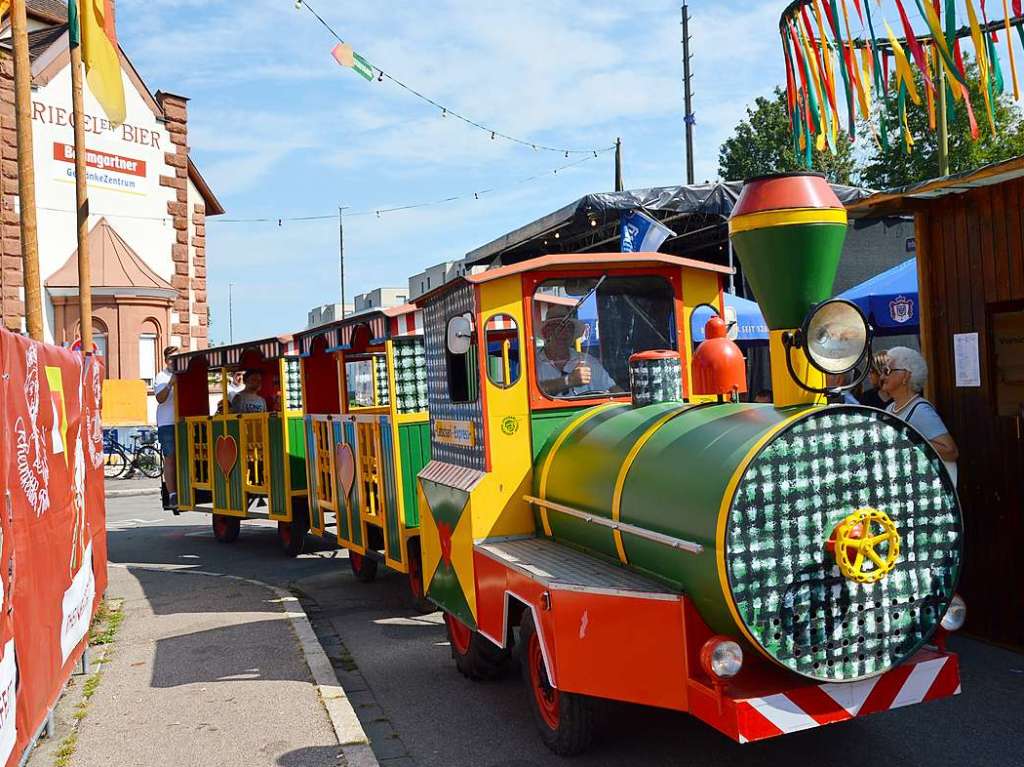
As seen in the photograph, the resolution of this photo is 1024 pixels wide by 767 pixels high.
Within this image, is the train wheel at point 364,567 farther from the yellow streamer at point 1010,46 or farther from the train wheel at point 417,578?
the yellow streamer at point 1010,46

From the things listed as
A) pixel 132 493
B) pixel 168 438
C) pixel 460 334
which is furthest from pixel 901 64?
pixel 132 493

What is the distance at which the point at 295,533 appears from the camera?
1110cm

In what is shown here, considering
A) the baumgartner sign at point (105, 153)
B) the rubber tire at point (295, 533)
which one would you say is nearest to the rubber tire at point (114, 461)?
the baumgartner sign at point (105, 153)

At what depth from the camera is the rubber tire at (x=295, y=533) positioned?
11000mm

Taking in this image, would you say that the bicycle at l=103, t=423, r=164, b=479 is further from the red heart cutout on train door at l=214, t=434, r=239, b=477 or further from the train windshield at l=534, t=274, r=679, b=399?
the train windshield at l=534, t=274, r=679, b=399

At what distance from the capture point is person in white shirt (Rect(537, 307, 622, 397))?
5.39m

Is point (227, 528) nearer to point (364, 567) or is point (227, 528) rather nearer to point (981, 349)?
point (364, 567)

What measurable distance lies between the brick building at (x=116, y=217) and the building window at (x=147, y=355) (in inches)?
1.0

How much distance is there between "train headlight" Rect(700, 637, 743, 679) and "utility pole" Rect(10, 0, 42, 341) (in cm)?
675

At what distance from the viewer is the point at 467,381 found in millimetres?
5516

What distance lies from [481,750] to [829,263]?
111 inches

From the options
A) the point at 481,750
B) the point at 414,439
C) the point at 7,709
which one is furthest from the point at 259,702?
the point at 414,439

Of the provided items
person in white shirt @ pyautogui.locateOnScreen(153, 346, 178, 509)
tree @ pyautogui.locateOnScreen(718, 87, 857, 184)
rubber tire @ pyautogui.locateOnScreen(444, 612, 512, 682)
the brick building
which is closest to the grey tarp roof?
person in white shirt @ pyautogui.locateOnScreen(153, 346, 178, 509)

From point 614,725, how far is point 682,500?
163 centimetres
